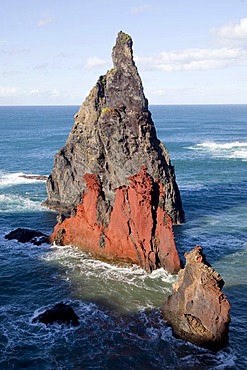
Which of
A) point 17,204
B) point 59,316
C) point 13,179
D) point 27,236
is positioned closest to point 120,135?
point 27,236

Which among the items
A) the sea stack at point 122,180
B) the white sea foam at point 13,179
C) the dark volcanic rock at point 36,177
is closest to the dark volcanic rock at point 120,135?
the sea stack at point 122,180

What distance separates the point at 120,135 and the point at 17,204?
32975 mm

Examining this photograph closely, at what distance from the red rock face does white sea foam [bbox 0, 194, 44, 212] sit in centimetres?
2147

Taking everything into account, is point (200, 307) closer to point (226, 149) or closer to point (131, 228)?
point (131, 228)

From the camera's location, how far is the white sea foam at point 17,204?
285ft

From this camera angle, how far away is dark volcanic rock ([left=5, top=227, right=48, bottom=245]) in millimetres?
69125

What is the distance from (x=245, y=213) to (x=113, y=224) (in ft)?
100

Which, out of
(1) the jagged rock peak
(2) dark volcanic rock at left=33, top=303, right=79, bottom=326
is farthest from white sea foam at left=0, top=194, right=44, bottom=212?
(2) dark volcanic rock at left=33, top=303, right=79, bottom=326

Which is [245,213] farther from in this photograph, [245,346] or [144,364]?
[144,364]

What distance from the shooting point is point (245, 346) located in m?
42.5

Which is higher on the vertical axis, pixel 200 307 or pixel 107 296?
pixel 200 307

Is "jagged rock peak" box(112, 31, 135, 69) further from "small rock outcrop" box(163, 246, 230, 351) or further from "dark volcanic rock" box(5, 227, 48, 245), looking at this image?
"small rock outcrop" box(163, 246, 230, 351)

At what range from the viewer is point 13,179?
371ft

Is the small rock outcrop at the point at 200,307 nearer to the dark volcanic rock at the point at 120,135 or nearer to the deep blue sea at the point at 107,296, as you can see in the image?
the deep blue sea at the point at 107,296
